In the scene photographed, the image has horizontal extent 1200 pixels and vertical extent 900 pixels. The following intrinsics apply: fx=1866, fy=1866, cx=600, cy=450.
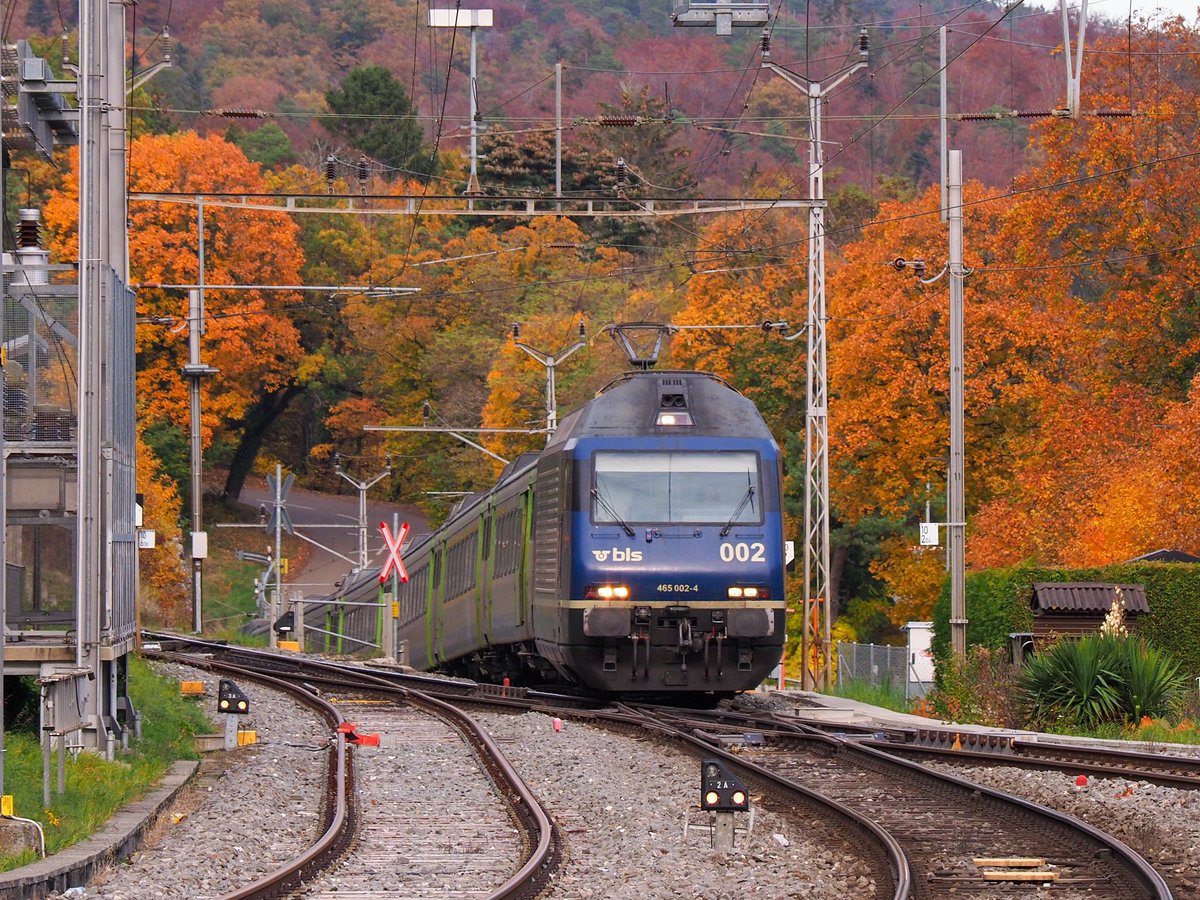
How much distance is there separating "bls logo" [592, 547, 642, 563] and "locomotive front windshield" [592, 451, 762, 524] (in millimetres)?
356

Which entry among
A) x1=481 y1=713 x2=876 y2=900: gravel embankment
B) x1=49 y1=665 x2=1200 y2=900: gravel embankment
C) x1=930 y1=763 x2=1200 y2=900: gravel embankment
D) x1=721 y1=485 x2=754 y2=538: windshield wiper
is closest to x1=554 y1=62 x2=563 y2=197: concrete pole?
x1=721 y1=485 x2=754 y2=538: windshield wiper

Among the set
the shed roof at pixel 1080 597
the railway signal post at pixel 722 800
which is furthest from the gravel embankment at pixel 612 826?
the shed roof at pixel 1080 597

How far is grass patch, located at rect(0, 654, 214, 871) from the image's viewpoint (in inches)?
428

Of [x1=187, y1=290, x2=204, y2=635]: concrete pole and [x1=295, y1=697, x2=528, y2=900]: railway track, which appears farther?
[x1=187, y1=290, x2=204, y2=635]: concrete pole

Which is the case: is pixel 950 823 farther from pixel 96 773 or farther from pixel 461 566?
pixel 461 566

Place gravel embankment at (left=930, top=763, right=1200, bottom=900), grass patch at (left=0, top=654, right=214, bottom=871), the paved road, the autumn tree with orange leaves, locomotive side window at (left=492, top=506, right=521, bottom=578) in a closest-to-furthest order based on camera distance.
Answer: grass patch at (left=0, top=654, right=214, bottom=871)
gravel embankment at (left=930, top=763, right=1200, bottom=900)
locomotive side window at (left=492, top=506, right=521, bottom=578)
the autumn tree with orange leaves
the paved road

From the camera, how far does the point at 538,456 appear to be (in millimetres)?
23734

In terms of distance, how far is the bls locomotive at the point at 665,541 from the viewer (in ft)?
66.5

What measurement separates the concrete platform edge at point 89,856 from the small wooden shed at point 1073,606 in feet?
46.9

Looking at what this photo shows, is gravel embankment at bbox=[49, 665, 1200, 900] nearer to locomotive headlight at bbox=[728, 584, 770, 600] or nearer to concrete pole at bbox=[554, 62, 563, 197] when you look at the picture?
locomotive headlight at bbox=[728, 584, 770, 600]

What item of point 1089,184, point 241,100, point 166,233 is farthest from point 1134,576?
point 241,100

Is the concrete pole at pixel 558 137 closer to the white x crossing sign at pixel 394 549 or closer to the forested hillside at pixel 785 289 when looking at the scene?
the forested hillside at pixel 785 289

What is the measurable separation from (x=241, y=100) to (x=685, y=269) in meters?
67.9

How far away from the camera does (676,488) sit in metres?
20.7
